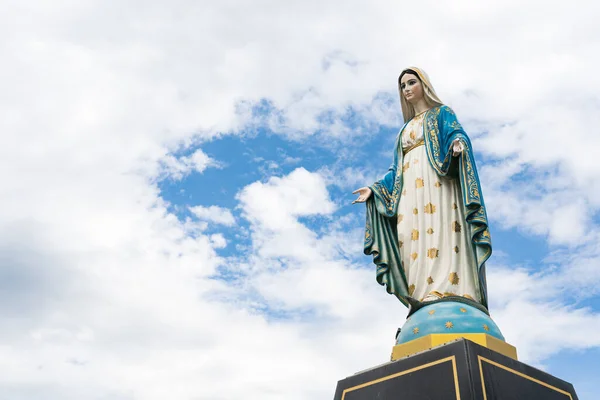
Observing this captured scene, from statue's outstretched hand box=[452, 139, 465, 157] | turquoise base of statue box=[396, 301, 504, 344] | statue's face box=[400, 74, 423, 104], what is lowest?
turquoise base of statue box=[396, 301, 504, 344]

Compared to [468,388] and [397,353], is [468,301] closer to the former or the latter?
[397,353]

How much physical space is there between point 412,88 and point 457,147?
193 cm

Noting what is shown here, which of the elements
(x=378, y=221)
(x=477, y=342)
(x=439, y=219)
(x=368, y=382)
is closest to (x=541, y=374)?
(x=477, y=342)

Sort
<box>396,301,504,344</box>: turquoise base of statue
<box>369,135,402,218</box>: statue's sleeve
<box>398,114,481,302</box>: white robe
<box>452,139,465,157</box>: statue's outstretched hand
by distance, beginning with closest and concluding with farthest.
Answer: <box>396,301,504,344</box>: turquoise base of statue < <box>398,114,481,302</box>: white robe < <box>452,139,465,157</box>: statue's outstretched hand < <box>369,135,402,218</box>: statue's sleeve

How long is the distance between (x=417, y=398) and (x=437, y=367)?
0.41 meters

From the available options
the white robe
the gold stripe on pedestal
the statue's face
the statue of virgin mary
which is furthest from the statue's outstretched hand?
the gold stripe on pedestal

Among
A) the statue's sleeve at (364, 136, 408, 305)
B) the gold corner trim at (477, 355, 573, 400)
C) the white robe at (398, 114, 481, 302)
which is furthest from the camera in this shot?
the statue's sleeve at (364, 136, 408, 305)

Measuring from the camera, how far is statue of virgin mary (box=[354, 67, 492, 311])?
8.35 metres

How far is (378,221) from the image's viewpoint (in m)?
9.53

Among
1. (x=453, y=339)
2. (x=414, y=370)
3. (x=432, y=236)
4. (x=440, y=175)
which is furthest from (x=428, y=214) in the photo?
(x=414, y=370)

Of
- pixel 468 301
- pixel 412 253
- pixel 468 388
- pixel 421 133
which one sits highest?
pixel 421 133

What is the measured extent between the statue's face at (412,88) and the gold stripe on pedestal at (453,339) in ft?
14.8

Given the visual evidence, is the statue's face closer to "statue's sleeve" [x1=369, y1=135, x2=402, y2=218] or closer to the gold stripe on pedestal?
"statue's sleeve" [x1=369, y1=135, x2=402, y2=218]

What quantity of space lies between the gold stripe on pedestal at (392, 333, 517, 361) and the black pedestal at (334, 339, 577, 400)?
31cm
